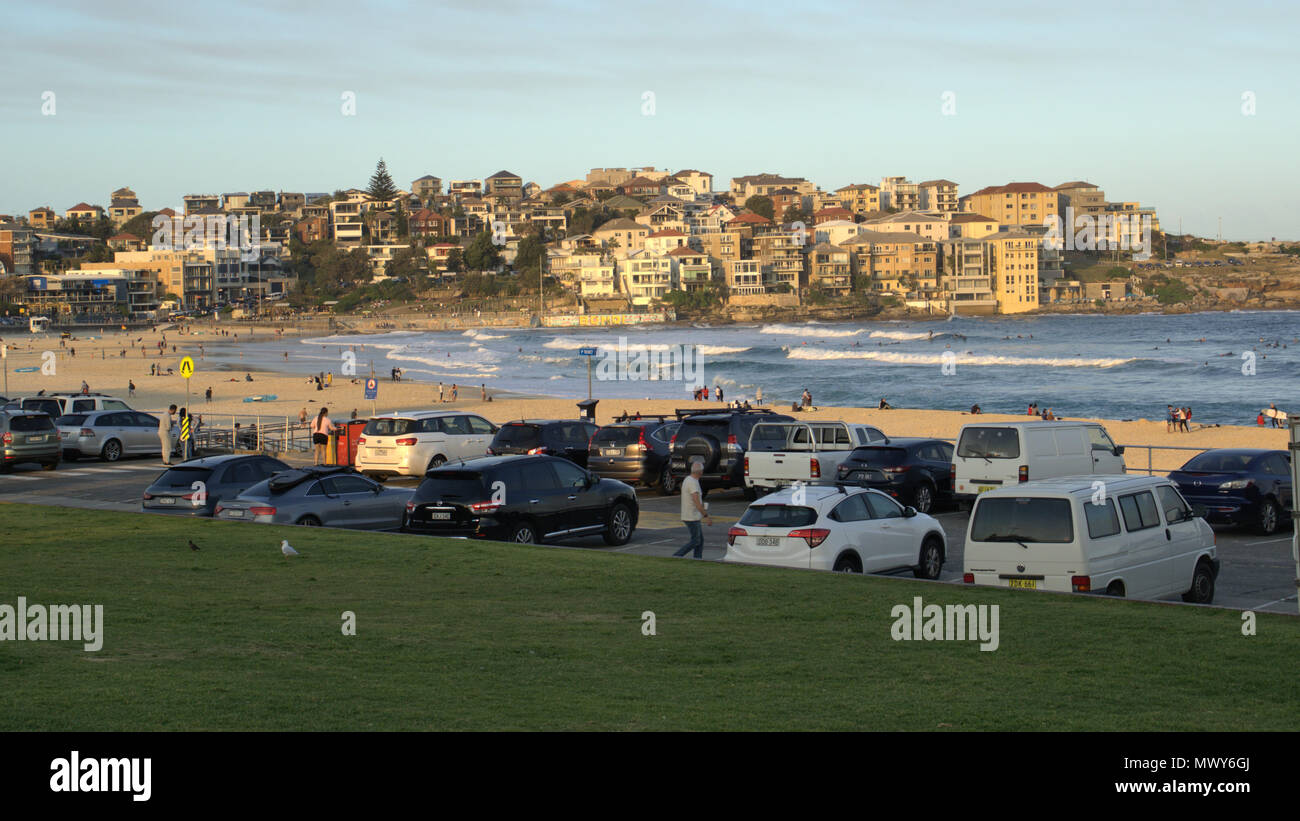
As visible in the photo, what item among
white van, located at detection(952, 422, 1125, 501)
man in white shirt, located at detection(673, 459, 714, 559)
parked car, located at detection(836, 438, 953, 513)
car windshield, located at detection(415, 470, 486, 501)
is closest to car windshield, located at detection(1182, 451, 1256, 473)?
white van, located at detection(952, 422, 1125, 501)

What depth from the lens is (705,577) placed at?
1488cm

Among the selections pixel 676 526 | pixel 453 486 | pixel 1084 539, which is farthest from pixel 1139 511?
pixel 676 526

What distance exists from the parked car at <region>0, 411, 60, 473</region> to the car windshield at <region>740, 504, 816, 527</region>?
73.2 ft

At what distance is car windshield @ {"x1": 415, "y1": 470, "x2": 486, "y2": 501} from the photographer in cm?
1906

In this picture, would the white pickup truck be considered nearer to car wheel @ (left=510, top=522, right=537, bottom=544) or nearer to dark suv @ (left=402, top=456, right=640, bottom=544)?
dark suv @ (left=402, top=456, right=640, bottom=544)

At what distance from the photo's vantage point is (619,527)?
67.3 ft

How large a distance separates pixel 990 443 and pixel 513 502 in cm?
928

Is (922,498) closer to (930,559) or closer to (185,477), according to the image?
(930,559)

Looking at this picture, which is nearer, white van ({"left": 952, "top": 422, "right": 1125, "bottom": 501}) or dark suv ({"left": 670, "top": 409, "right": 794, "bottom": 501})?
white van ({"left": 952, "top": 422, "right": 1125, "bottom": 501})

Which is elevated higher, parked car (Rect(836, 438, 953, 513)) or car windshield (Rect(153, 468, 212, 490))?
car windshield (Rect(153, 468, 212, 490))

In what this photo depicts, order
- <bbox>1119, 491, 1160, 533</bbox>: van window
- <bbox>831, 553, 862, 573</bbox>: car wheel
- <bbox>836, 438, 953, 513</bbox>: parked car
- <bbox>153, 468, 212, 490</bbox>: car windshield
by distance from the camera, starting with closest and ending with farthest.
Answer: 1. <bbox>1119, 491, 1160, 533</bbox>: van window
2. <bbox>831, 553, 862, 573</bbox>: car wheel
3. <bbox>153, 468, 212, 490</bbox>: car windshield
4. <bbox>836, 438, 953, 513</bbox>: parked car
